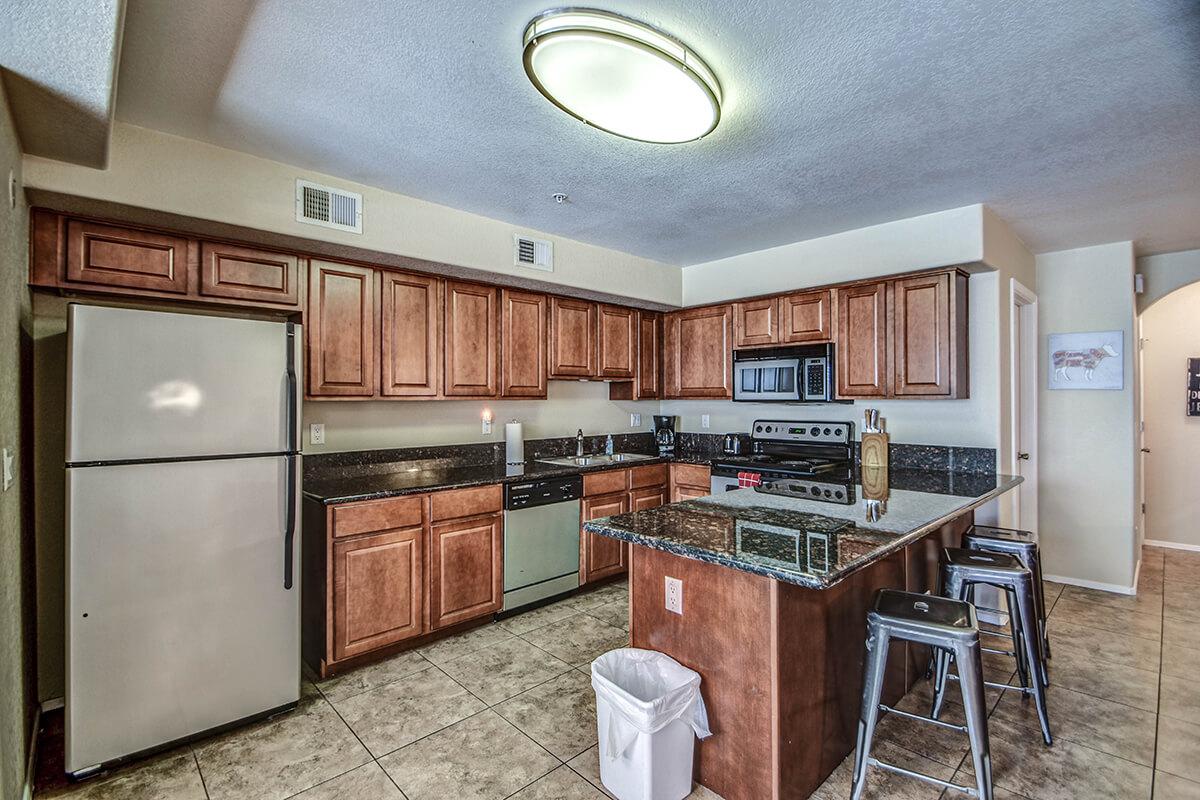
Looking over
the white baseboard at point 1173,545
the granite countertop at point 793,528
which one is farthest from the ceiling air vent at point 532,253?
the white baseboard at point 1173,545

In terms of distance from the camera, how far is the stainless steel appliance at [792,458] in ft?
12.0

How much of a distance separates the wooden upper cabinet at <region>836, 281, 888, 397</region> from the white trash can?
250 cm

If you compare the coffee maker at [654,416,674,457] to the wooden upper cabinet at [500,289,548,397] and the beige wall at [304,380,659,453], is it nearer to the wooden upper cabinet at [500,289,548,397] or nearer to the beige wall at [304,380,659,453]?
the beige wall at [304,380,659,453]

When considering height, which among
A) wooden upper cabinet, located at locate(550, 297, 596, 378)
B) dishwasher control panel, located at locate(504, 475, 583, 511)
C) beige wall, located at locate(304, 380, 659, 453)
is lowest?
dishwasher control panel, located at locate(504, 475, 583, 511)

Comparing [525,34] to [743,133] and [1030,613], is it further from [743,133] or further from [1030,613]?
[1030,613]

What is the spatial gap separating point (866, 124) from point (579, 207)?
155cm

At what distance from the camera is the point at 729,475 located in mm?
4145

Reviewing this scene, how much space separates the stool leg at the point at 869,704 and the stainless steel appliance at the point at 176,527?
7.54 feet

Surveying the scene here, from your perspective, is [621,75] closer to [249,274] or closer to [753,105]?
[753,105]

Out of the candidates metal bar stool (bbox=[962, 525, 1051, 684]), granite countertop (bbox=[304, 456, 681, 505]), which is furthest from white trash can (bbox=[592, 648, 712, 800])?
metal bar stool (bbox=[962, 525, 1051, 684])

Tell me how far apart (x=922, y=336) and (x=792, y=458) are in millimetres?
1271

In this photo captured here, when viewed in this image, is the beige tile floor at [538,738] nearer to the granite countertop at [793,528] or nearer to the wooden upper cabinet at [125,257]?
the granite countertop at [793,528]

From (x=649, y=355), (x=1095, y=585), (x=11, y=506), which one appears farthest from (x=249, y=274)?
(x=1095, y=585)

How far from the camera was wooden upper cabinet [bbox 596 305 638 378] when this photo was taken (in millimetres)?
4555
